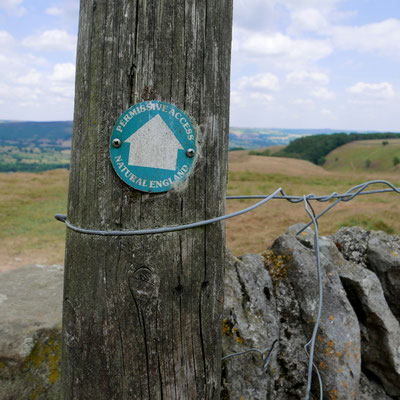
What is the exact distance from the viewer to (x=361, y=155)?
63.7 m

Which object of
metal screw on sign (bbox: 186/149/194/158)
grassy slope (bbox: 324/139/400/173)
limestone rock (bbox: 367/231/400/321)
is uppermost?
grassy slope (bbox: 324/139/400/173)

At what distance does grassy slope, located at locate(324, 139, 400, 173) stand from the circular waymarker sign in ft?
187

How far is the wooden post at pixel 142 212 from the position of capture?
1.56m

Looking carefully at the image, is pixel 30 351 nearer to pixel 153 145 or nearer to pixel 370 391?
pixel 153 145

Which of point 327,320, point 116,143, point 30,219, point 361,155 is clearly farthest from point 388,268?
point 361,155

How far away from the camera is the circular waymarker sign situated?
5.11 ft

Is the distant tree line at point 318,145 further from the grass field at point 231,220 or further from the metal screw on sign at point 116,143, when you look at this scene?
the metal screw on sign at point 116,143

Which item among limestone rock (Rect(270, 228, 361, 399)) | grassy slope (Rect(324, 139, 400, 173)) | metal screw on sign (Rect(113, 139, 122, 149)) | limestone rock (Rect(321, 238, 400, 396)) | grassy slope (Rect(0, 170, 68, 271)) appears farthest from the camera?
grassy slope (Rect(324, 139, 400, 173))

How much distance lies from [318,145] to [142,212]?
6833cm

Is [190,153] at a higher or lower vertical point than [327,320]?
higher

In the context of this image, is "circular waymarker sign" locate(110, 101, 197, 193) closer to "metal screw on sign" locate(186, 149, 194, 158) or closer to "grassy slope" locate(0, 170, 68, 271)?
"metal screw on sign" locate(186, 149, 194, 158)

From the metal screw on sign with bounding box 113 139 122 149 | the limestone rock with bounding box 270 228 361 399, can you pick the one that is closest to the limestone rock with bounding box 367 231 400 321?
the limestone rock with bounding box 270 228 361 399

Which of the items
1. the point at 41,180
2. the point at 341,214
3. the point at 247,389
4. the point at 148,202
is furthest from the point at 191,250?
the point at 41,180

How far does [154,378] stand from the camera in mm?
1665
